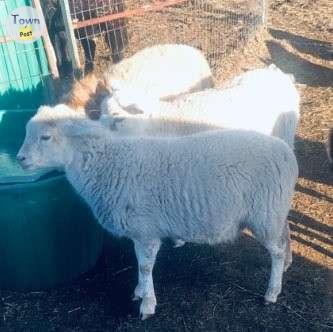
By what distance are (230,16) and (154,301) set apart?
20.8ft

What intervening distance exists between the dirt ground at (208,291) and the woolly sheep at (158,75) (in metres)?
1.49

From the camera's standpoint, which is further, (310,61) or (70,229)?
(310,61)

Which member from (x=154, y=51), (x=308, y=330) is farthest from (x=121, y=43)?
(x=308, y=330)

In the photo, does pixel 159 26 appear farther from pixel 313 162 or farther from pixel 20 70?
pixel 313 162

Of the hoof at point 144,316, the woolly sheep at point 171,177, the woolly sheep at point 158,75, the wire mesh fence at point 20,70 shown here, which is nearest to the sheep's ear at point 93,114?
the woolly sheep at point 158,75

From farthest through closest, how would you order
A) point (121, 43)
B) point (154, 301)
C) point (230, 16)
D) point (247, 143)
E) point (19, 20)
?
1. point (230, 16)
2. point (121, 43)
3. point (19, 20)
4. point (154, 301)
5. point (247, 143)

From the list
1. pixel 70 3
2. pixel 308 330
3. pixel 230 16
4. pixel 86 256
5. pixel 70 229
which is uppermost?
pixel 70 3

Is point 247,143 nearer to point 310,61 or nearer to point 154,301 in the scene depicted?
point 154,301

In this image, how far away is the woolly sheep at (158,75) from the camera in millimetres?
5258

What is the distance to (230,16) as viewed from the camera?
9023 millimetres

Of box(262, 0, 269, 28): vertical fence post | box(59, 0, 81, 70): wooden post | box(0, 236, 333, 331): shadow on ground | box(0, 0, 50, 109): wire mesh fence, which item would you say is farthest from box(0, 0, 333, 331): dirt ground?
box(262, 0, 269, 28): vertical fence post

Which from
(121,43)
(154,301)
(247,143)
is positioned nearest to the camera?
(247,143)

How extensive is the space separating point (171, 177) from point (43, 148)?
846mm

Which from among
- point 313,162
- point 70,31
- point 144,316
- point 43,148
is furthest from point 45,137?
point 70,31
